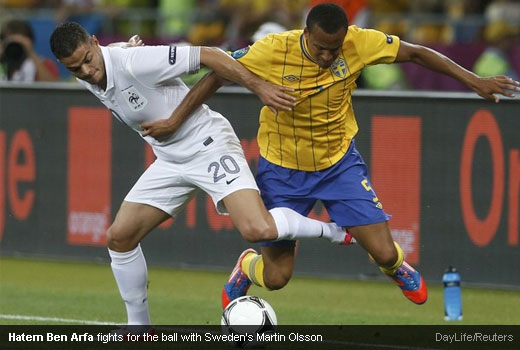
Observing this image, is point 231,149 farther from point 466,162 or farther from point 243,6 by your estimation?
point 243,6

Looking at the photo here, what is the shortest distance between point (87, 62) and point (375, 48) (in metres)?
1.87

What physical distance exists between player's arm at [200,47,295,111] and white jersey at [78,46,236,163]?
3.5 inches

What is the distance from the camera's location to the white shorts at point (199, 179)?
329 inches

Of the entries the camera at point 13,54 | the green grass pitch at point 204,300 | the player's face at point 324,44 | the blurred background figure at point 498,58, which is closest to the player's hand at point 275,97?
the player's face at point 324,44

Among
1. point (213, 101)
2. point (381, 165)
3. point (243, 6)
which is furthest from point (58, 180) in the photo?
point (243, 6)

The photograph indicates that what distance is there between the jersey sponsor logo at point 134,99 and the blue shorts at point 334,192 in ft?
3.36

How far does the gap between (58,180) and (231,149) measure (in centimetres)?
464

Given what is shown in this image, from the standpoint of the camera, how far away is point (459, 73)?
8.52m

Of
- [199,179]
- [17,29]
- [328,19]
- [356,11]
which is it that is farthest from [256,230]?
[17,29]

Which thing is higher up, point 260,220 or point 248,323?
point 260,220

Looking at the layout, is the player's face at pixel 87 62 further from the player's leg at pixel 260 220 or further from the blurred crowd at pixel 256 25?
the blurred crowd at pixel 256 25

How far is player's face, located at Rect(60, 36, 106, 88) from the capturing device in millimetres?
8031

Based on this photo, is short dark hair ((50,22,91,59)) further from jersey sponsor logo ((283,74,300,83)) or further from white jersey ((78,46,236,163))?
jersey sponsor logo ((283,74,300,83))

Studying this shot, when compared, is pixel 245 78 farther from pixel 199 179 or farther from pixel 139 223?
pixel 139 223
